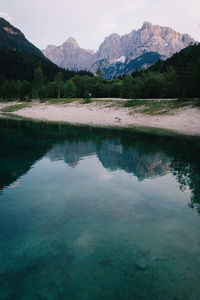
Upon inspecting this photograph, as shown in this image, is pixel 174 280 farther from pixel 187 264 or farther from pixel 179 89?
pixel 179 89

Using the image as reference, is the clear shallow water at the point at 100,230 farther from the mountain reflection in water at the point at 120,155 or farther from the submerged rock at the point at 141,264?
the mountain reflection in water at the point at 120,155

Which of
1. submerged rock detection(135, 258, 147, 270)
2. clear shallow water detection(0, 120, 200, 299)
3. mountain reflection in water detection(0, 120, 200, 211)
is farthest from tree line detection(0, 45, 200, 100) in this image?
submerged rock detection(135, 258, 147, 270)

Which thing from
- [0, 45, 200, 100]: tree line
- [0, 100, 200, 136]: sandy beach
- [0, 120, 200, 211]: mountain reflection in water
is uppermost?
[0, 45, 200, 100]: tree line

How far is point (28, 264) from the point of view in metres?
6.75

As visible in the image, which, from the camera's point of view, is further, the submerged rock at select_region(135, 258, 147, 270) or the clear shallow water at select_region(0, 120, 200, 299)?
the submerged rock at select_region(135, 258, 147, 270)

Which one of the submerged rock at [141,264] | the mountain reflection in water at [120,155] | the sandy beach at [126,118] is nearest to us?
the submerged rock at [141,264]

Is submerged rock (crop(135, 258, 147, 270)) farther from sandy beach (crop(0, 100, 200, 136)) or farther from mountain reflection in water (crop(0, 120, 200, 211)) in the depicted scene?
sandy beach (crop(0, 100, 200, 136))

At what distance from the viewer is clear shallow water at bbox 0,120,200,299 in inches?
234

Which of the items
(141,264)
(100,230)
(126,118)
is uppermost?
(126,118)

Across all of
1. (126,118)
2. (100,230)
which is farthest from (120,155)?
(126,118)

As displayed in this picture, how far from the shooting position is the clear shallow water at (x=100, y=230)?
234 inches

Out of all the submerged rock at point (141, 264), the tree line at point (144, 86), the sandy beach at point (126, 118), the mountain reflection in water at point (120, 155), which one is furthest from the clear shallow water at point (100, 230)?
the tree line at point (144, 86)

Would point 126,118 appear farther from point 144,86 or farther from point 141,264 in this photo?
point 141,264

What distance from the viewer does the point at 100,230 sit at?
8.69m
